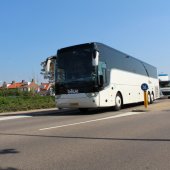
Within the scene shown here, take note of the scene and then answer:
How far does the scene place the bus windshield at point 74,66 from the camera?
19.8 m

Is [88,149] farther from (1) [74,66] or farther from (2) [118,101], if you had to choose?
(2) [118,101]

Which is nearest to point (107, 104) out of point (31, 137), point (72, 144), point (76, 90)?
point (76, 90)

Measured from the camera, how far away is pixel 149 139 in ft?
33.4

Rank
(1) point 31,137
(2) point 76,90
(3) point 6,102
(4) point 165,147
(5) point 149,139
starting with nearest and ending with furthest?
(4) point 165,147 → (5) point 149,139 → (1) point 31,137 → (2) point 76,90 → (3) point 6,102

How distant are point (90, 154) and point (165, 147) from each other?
193 cm

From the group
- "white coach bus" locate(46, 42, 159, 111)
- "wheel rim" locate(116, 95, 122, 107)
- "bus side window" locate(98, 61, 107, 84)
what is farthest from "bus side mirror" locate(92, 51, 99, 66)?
"wheel rim" locate(116, 95, 122, 107)

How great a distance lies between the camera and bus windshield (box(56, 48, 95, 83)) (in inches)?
780

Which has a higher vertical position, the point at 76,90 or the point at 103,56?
the point at 103,56

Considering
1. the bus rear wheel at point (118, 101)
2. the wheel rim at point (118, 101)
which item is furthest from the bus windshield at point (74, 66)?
the wheel rim at point (118, 101)

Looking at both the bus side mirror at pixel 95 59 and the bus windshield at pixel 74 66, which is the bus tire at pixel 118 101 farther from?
the bus side mirror at pixel 95 59

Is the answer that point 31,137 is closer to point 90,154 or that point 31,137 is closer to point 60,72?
point 90,154

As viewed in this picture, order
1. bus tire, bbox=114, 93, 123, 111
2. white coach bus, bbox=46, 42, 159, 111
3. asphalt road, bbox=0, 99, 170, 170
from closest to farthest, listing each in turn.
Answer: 1. asphalt road, bbox=0, 99, 170, 170
2. white coach bus, bbox=46, 42, 159, 111
3. bus tire, bbox=114, 93, 123, 111

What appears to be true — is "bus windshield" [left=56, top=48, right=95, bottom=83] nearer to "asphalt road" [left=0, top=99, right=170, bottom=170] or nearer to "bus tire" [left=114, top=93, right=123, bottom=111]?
"bus tire" [left=114, top=93, right=123, bottom=111]

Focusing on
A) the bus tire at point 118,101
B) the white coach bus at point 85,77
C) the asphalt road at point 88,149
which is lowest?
the asphalt road at point 88,149
